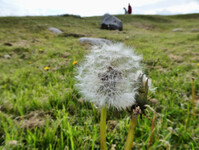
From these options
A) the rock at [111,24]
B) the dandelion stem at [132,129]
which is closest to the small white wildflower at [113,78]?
the dandelion stem at [132,129]

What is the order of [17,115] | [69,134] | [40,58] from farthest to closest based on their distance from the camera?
[40,58] → [17,115] → [69,134]

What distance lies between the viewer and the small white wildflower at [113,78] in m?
1.12

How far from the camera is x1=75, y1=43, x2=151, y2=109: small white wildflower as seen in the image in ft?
3.66

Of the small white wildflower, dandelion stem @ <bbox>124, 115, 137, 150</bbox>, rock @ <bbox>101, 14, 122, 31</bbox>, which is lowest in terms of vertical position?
dandelion stem @ <bbox>124, 115, 137, 150</bbox>

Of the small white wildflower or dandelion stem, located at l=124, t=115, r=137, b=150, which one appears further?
the small white wildflower

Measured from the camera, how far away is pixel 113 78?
1.14 metres

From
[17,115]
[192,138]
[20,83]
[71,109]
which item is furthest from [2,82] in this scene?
[192,138]

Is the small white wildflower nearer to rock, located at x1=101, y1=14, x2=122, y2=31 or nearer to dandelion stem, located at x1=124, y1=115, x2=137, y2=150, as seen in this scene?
dandelion stem, located at x1=124, y1=115, x2=137, y2=150

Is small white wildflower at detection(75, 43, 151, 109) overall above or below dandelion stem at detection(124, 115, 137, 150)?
above

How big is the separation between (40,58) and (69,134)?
16.7ft

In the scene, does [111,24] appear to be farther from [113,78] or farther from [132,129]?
[132,129]

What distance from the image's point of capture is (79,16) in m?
29.3

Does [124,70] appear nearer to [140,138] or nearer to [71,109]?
[140,138]

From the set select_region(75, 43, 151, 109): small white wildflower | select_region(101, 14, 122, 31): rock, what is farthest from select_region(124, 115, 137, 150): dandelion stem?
select_region(101, 14, 122, 31): rock
